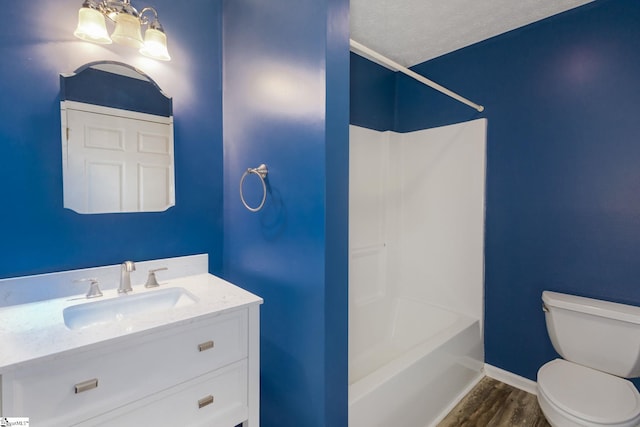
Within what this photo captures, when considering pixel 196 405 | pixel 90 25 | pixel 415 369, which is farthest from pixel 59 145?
pixel 415 369

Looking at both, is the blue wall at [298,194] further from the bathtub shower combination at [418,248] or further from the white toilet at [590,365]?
the white toilet at [590,365]

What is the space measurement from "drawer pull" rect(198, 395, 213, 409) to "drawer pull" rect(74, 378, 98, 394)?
1.20 feet

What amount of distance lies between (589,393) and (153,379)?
199cm

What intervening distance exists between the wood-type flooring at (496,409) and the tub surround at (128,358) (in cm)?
140

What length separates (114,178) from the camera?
54.9 inches

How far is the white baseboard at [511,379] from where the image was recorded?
6.93ft

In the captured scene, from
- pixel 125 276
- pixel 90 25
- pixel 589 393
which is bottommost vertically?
pixel 589 393

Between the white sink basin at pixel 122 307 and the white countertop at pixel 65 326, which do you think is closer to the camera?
the white countertop at pixel 65 326

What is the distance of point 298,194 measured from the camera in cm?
128

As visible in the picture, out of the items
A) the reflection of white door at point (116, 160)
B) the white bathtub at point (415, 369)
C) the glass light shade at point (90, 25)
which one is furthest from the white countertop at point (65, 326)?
the glass light shade at point (90, 25)

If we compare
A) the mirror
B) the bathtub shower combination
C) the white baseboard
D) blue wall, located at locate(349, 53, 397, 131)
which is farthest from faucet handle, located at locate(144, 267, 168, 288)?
the white baseboard

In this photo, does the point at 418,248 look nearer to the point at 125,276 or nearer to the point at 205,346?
the point at 205,346

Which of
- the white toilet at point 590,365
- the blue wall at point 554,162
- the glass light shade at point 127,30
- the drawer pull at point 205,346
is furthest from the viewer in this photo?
the blue wall at point 554,162

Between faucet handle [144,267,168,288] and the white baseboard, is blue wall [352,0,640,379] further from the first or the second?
faucet handle [144,267,168,288]
